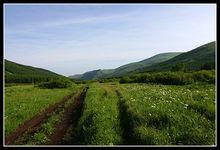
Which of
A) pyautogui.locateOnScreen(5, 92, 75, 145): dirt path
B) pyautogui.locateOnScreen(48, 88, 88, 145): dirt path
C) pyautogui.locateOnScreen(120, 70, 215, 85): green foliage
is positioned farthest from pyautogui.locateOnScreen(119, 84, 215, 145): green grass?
pyautogui.locateOnScreen(120, 70, 215, 85): green foliage

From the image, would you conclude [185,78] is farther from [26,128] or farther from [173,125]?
[173,125]

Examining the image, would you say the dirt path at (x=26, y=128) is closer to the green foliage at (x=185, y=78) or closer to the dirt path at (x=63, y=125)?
the dirt path at (x=63, y=125)

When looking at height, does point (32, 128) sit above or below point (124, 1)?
below

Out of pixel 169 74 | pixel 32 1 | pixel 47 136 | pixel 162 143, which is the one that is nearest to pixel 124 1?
pixel 32 1

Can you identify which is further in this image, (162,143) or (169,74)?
(169,74)

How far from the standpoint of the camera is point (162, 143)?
10125mm

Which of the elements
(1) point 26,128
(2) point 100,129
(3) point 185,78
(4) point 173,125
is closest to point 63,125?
(1) point 26,128

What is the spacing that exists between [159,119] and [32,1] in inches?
232

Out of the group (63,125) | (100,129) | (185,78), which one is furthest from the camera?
(185,78)

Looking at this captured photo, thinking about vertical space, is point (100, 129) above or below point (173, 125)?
below

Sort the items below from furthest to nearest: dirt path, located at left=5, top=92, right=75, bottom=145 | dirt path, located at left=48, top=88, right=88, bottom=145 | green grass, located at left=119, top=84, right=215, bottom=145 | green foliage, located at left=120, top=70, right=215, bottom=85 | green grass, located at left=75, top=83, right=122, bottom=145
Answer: green foliage, located at left=120, top=70, right=215, bottom=85 < dirt path, located at left=5, top=92, right=75, bottom=145 < dirt path, located at left=48, top=88, right=88, bottom=145 < green grass, located at left=75, top=83, right=122, bottom=145 < green grass, located at left=119, top=84, right=215, bottom=145

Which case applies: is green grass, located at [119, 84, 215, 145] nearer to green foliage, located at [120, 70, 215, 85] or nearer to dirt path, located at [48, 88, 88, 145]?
dirt path, located at [48, 88, 88, 145]

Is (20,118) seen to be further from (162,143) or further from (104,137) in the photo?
(162,143)

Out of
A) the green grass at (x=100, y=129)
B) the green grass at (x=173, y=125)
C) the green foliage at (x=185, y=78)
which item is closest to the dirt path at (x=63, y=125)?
the green grass at (x=100, y=129)
